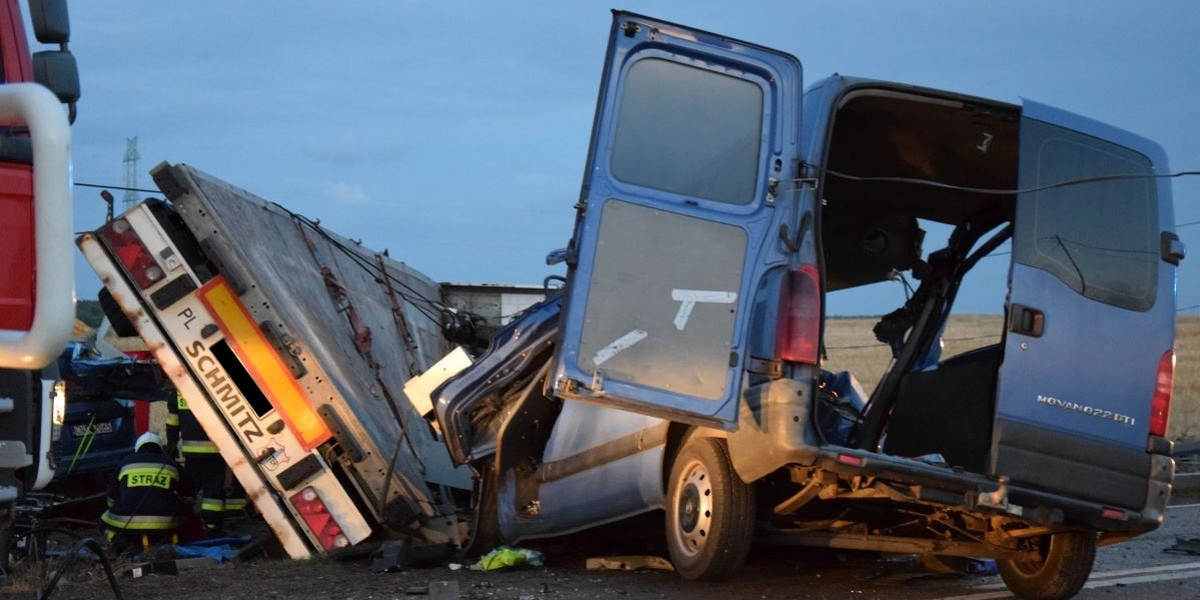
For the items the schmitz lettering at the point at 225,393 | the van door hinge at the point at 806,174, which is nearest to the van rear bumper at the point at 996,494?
the van door hinge at the point at 806,174

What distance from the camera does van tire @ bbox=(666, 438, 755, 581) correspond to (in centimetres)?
618

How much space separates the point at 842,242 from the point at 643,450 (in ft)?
6.77

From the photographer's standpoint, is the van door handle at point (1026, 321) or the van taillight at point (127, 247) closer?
the van door handle at point (1026, 321)

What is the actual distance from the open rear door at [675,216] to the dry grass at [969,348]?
136cm

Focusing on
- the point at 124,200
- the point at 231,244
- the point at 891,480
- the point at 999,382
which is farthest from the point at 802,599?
the point at 124,200

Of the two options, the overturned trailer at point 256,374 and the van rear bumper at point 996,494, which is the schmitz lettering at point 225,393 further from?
the van rear bumper at point 996,494

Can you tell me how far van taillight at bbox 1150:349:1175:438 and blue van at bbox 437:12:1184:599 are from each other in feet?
0.04

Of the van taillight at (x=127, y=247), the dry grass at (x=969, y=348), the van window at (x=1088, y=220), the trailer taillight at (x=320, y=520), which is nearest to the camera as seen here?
the van window at (x=1088, y=220)

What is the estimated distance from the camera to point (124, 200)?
29.5 feet

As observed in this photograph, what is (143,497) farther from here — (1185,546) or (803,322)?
(1185,546)

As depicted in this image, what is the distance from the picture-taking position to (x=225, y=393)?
8.11 meters

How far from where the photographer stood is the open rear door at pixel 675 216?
5719 millimetres

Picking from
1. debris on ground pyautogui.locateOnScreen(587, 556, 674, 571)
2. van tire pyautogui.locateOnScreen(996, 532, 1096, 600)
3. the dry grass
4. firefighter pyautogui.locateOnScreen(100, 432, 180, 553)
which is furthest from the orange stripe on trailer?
van tire pyautogui.locateOnScreen(996, 532, 1096, 600)

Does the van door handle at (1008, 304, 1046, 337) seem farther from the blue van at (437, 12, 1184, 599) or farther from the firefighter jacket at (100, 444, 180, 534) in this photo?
the firefighter jacket at (100, 444, 180, 534)
